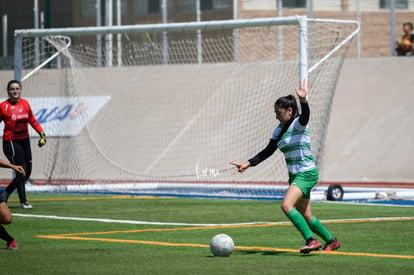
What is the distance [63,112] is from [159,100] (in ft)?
8.40

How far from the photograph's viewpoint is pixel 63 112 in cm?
2738

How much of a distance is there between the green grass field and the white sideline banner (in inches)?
288

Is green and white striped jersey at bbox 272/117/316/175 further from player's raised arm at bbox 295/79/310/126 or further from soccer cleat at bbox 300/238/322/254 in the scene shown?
soccer cleat at bbox 300/238/322/254

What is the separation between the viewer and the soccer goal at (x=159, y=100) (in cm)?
2523

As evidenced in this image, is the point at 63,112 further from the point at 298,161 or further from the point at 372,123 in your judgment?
the point at 298,161

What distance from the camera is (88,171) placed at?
2552 cm

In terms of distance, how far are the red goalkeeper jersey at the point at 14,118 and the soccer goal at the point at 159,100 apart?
18.9ft

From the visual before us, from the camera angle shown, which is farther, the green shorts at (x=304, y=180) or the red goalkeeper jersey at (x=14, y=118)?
the red goalkeeper jersey at (x=14, y=118)

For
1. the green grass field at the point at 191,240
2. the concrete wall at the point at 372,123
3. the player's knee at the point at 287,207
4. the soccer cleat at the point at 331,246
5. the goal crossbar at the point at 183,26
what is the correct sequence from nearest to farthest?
the green grass field at the point at 191,240, the player's knee at the point at 287,207, the soccer cleat at the point at 331,246, the goal crossbar at the point at 183,26, the concrete wall at the point at 372,123

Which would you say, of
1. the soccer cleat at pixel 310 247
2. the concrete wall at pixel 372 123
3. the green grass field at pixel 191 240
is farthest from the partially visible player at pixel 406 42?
the soccer cleat at pixel 310 247

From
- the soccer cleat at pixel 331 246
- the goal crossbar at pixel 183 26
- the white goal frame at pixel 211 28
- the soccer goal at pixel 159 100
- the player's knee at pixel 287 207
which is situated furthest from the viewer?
the soccer goal at pixel 159 100

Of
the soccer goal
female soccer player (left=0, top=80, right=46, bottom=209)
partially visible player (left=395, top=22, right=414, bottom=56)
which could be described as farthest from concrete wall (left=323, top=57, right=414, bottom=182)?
female soccer player (left=0, top=80, right=46, bottom=209)

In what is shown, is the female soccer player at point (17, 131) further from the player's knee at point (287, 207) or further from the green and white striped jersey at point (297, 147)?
the player's knee at point (287, 207)

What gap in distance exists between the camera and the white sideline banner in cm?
2716
